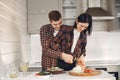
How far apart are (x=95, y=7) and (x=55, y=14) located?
154 centimetres

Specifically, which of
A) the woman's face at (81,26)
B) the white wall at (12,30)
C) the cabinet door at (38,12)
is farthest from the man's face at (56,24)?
the cabinet door at (38,12)

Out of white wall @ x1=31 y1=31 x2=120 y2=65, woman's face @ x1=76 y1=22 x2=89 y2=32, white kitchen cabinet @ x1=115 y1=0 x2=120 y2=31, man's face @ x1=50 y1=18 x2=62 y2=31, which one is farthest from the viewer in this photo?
white wall @ x1=31 y1=31 x2=120 y2=65

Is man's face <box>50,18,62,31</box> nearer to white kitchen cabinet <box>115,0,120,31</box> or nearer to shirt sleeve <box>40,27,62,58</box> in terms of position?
shirt sleeve <box>40,27,62,58</box>

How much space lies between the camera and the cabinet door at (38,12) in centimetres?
Result: 358

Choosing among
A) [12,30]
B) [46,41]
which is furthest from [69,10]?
[46,41]

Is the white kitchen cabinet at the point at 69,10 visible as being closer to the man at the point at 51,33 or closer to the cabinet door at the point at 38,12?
the cabinet door at the point at 38,12

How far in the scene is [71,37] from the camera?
7.93ft

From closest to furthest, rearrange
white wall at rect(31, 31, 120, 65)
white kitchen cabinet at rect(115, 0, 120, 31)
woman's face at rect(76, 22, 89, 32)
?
woman's face at rect(76, 22, 89, 32), white kitchen cabinet at rect(115, 0, 120, 31), white wall at rect(31, 31, 120, 65)

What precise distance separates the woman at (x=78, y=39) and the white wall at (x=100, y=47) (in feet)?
4.69

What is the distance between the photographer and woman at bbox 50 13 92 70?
224cm

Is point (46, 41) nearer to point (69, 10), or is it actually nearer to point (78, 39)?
point (78, 39)

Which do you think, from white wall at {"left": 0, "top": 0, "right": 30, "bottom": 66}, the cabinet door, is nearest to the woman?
white wall at {"left": 0, "top": 0, "right": 30, "bottom": 66}

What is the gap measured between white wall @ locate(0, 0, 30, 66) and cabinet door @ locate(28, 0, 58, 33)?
0.50ft

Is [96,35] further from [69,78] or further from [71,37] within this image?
[69,78]
